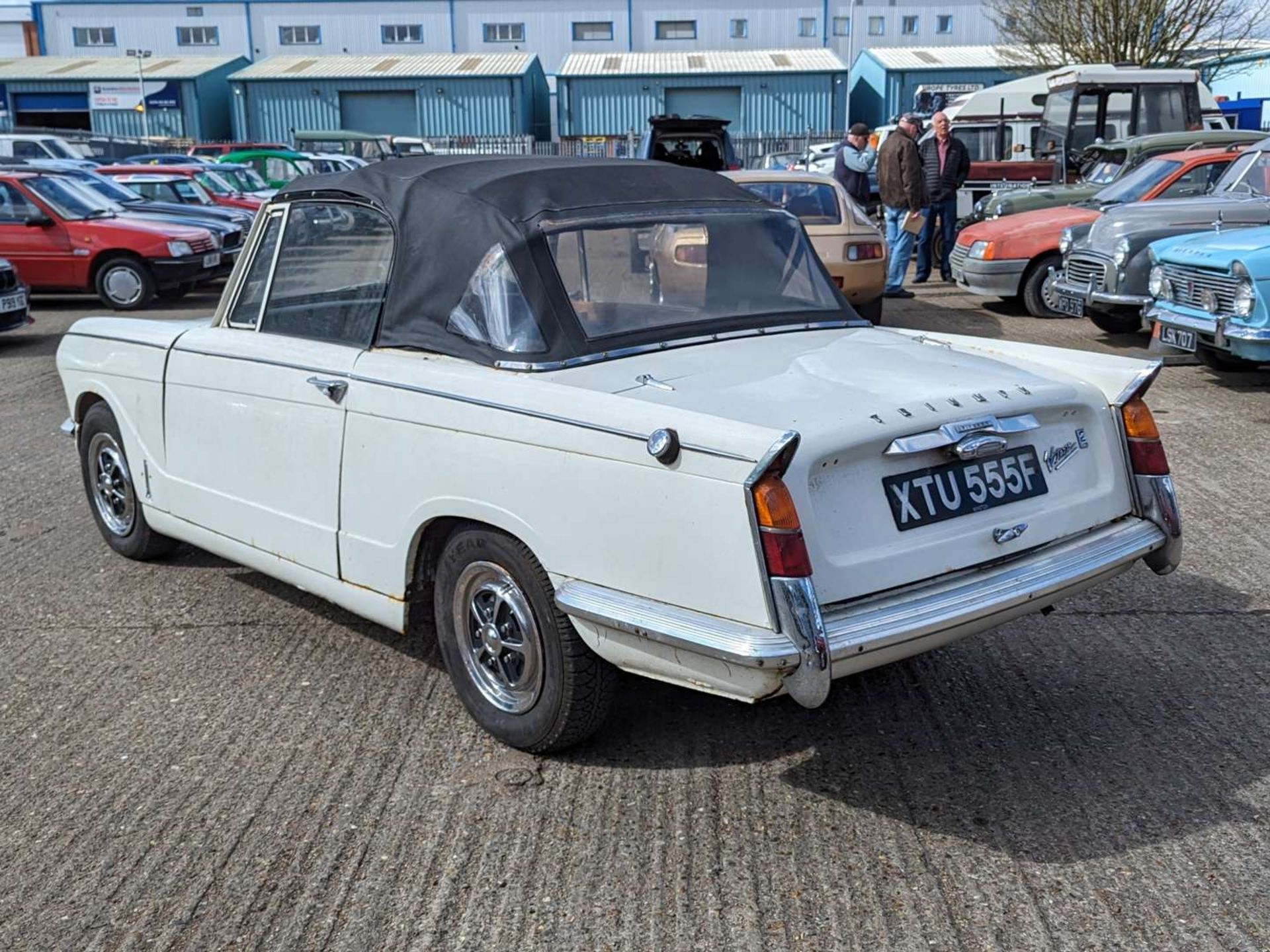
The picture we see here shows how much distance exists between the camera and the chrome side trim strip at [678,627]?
2.99 metres

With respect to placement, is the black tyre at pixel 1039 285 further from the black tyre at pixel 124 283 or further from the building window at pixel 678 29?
the building window at pixel 678 29

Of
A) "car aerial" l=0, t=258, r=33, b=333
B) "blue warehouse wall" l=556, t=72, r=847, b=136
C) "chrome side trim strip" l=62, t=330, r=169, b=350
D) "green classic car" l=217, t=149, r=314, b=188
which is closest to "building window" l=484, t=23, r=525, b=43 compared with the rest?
"blue warehouse wall" l=556, t=72, r=847, b=136

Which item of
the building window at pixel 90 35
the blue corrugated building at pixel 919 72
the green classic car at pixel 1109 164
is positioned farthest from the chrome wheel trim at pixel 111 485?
the building window at pixel 90 35

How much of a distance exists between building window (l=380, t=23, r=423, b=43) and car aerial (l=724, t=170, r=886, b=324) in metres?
51.6

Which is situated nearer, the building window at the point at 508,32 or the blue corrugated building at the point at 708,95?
the blue corrugated building at the point at 708,95

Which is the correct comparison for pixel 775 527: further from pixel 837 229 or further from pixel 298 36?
pixel 298 36

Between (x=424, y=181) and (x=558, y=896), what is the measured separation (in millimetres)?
2390

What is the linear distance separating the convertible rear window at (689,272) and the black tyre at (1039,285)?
9227mm

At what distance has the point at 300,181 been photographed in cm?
478

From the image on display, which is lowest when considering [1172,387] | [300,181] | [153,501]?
[1172,387]

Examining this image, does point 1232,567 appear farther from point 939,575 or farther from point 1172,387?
point 1172,387

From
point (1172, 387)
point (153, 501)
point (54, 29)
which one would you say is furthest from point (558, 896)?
point (54, 29)

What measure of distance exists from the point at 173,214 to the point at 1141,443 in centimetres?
1535

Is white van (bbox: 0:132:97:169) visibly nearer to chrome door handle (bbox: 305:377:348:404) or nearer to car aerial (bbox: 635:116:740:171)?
car aerial (bbox: 635:116:740:171)
